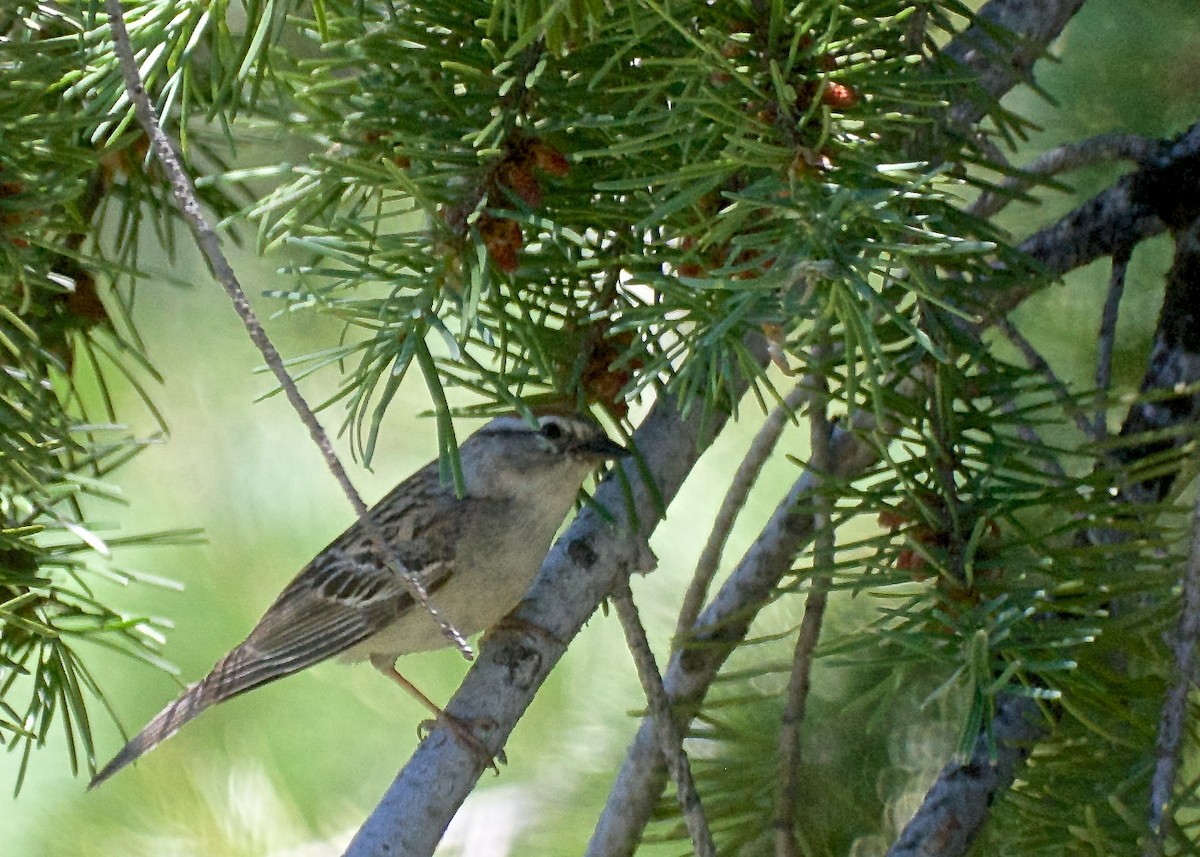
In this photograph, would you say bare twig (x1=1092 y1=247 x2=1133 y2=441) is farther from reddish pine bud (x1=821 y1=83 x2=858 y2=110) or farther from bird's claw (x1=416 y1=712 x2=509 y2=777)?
bird's claw (x1=416 y1=712 x2=509 y2=777)

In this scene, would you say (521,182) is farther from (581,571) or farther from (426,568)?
(426,568)

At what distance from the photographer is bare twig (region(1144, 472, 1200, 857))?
1.19 m

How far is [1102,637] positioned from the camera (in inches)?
52.4

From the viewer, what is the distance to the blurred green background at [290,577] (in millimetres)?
2365

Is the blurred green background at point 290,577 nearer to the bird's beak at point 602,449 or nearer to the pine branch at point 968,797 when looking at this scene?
the bird's beak at point 602,449

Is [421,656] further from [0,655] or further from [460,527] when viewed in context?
[0,655]

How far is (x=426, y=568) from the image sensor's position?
2561 millimetres

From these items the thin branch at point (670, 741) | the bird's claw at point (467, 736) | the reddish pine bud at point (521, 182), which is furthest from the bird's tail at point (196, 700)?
the reddish pine bud at point (521, 182)

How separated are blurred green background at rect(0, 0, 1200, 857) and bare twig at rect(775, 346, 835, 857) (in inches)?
10.3

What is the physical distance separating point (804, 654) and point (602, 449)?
2.09 ft

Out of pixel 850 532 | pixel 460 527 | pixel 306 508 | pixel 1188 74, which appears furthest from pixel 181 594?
pixel 1188 74

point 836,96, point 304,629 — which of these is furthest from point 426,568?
point 836,96

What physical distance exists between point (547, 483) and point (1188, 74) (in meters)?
1.34

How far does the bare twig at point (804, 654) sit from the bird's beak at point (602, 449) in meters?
0.41
